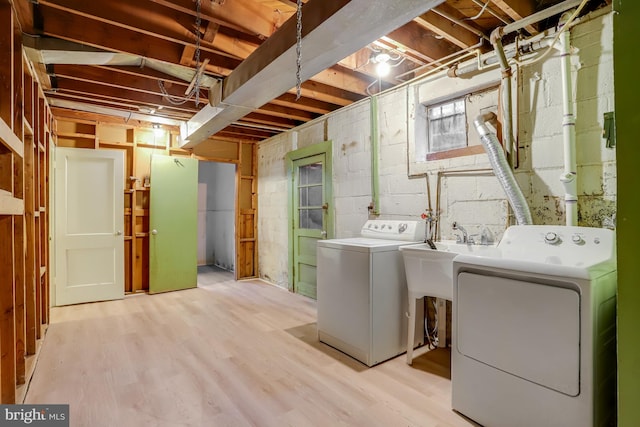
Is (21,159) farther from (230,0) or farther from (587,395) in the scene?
(587,395)

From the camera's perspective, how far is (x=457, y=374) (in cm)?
188

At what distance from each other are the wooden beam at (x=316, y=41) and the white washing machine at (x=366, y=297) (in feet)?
4.52

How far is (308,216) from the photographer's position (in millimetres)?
4441

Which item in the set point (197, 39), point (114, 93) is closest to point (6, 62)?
point (197, 39)

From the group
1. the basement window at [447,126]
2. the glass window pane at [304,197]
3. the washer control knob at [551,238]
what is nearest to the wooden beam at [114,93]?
the glass window pane at [304,197]

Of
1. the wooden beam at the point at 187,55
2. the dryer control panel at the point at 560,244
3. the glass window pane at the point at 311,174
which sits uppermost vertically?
the wooden beam at the point at 187,55

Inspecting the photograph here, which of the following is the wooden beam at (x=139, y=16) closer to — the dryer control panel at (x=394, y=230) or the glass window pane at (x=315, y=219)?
the dryer control panel at (x=394, y=230)

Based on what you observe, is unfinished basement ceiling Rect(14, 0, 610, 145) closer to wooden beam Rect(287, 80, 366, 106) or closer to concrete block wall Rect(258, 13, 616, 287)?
wooden beam Rect(287, 80, 366, 106)

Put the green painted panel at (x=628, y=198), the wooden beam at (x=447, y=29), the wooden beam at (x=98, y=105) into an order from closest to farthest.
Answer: the green painted panel at (x=628, y=198) < the wooden beam at (x=447, y=29) < the wooden beam at (x=98, y=105)

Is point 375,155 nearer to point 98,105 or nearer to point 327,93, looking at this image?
point 327,93

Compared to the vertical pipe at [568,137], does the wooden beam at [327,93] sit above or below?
above

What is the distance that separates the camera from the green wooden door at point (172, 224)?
4.59 meters

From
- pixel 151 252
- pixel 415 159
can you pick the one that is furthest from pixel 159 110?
pixel 415 159

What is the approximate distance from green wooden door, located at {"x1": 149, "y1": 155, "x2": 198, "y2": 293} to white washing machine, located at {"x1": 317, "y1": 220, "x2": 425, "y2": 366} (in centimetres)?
278
